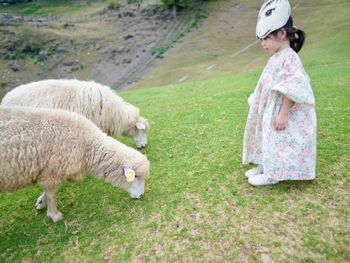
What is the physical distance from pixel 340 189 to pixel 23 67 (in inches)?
1788

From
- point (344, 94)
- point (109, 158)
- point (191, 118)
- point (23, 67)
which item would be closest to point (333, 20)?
point (344, 94)

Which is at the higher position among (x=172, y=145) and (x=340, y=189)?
(x=340, y=189)

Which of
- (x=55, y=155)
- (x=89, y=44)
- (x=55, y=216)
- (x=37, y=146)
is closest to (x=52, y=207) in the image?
(x=55, y=216)

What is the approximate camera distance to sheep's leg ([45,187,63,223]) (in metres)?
4.38

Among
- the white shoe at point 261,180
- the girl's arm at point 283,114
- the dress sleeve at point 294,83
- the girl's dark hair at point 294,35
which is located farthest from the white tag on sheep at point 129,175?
the girl's dark hair at point 294,35

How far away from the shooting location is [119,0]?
61.9 m

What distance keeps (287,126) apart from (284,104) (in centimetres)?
29

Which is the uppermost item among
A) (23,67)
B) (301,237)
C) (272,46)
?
(272,46)

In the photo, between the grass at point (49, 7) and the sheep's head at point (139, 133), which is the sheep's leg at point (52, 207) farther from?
the grass at point (49, 7)

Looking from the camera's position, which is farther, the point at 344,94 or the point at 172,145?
the point at 344,94

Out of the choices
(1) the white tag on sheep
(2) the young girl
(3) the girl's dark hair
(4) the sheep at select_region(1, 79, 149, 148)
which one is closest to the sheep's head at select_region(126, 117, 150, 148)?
(4) the sheep at select_region(1, 79, 149, 148)

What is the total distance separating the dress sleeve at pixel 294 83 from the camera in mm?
3586

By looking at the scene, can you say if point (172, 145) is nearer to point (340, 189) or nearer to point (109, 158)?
point (109, 158)

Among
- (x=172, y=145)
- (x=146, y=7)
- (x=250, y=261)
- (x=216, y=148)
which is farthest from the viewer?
(x=146, y=7)
